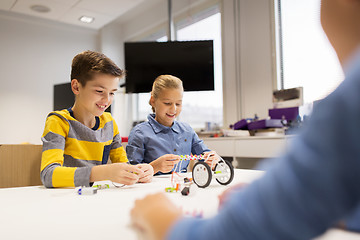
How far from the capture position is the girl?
168 centimetres

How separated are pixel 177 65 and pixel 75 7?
6.73 ft

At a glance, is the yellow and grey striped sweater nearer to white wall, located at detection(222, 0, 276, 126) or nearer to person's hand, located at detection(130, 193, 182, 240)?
person's hand, located at detection(130, 193, 182, 240)

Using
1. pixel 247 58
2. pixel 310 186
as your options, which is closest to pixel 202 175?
pixel 310 186

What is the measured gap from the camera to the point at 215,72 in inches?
154

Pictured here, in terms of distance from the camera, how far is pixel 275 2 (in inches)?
130

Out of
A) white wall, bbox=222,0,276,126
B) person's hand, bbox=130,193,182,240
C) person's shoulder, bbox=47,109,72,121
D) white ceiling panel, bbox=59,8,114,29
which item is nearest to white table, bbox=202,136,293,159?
white wall, bbox=222,0,276,126

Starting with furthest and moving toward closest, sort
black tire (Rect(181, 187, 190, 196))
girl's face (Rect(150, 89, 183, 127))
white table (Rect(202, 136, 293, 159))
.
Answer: white table (Rect(202, 136, 293, 159)) < girl's face (Rect(150, 89, 183, 127)) < black tire (Rect(181, 187, 190, 196))

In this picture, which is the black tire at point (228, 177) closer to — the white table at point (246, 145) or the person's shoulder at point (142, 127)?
the person's shoulder at point (142, 127)

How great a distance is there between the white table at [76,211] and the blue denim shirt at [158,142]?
76 centimetres

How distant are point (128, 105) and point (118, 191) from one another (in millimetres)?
4879

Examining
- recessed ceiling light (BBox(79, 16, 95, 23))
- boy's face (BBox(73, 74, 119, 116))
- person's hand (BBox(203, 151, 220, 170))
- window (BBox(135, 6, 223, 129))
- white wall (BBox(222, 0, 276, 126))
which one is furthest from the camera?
recessed ceiling light (BBox(79, 16, 95, 23))

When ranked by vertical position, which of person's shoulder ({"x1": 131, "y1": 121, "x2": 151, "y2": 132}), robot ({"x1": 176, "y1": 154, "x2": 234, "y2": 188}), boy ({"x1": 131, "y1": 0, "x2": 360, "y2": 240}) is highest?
person's shoulder ({"x1": 131, "y1": 121, "x2": 151, "y2": 132})

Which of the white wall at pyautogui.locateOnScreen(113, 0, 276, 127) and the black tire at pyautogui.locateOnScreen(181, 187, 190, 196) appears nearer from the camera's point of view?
the black tire at pyautogui.locateOnScreen(181, 187, 190, 196)

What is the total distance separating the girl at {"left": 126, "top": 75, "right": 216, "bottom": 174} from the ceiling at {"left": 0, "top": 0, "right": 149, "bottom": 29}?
2.89m
